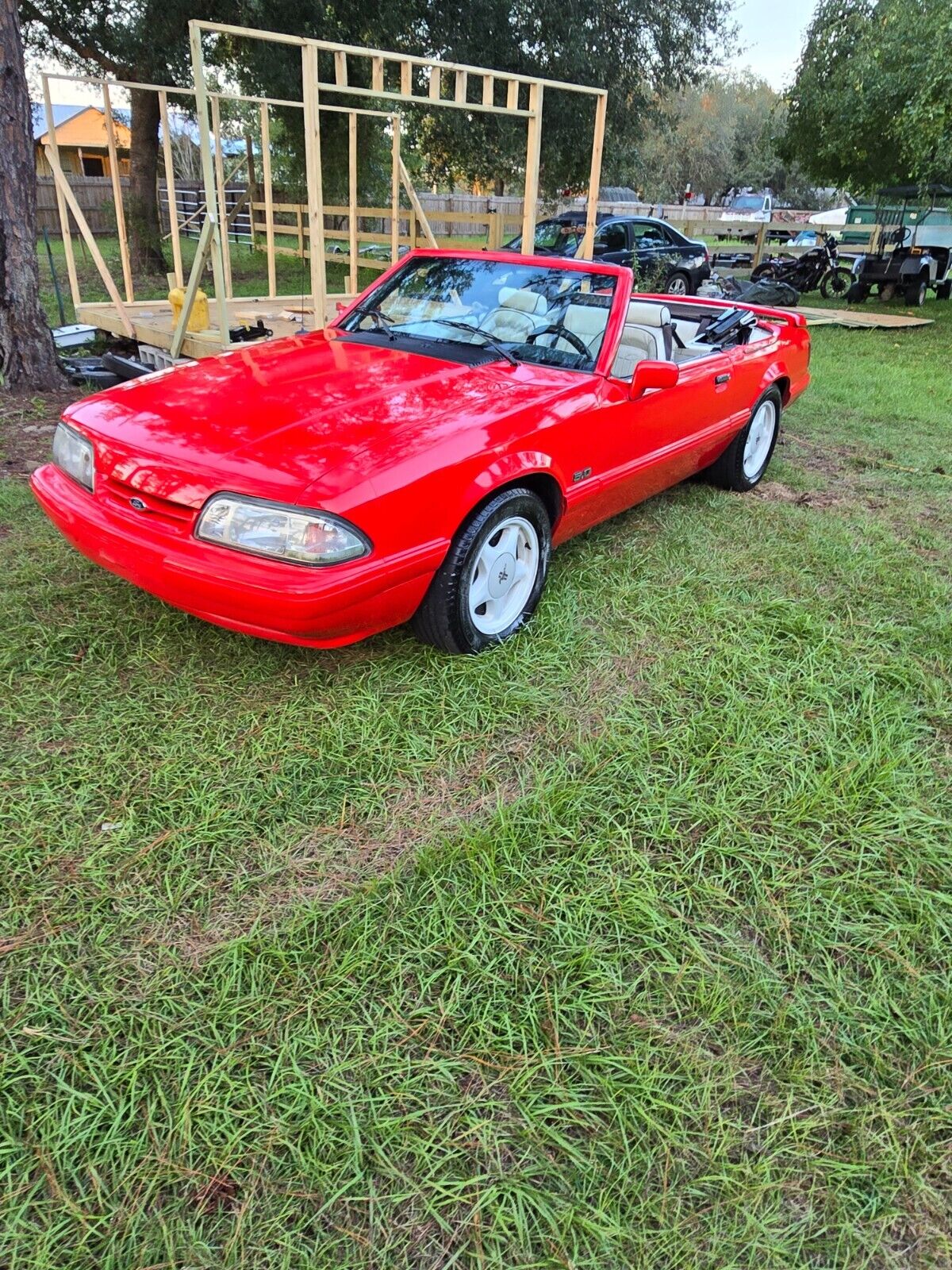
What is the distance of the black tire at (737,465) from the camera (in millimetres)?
5086

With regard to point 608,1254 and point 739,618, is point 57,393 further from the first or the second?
point 608,1254

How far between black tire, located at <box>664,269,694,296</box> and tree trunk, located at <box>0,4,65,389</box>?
1013cm

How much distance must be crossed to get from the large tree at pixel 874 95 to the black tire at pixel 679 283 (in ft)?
11.3

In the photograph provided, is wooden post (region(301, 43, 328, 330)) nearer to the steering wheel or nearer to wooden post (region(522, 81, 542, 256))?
the steering wheel

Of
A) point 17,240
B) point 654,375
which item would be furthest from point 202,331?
point 654,375

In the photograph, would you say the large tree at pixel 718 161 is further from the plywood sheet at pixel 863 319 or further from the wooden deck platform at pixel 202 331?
the wooden deck platform at pixel 202 331

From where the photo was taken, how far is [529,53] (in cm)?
1341

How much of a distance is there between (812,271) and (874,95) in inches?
192

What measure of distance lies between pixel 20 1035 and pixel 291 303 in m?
9.52

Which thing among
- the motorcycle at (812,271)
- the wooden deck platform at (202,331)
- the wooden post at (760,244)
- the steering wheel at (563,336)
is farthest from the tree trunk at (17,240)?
the wooden post at (760,244)

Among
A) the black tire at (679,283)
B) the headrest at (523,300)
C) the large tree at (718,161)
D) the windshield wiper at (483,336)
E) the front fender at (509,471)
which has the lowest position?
the front fender at (509,471)

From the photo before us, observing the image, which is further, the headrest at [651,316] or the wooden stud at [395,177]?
the wooden stud at [395,177]

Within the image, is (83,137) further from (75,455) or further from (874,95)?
(75,455)

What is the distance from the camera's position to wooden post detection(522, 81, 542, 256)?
7.62m
